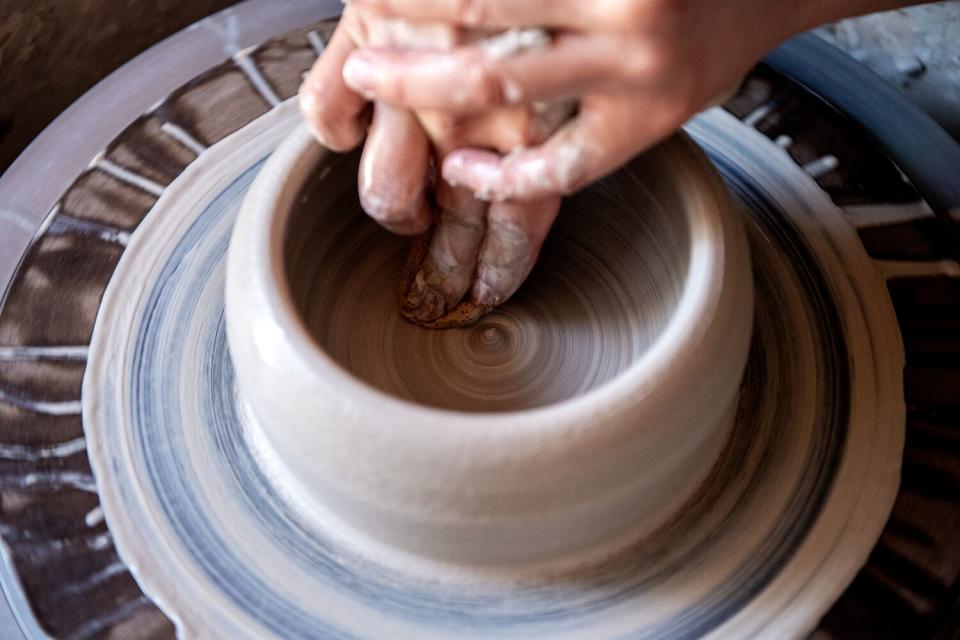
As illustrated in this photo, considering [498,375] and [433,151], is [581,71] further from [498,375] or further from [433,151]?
[498,375]

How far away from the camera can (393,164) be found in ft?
3.20

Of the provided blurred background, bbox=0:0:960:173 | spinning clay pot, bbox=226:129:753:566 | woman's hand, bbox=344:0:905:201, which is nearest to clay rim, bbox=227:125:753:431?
spinning clay pot, bbox=226:129:753:566

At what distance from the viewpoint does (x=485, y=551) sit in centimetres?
95

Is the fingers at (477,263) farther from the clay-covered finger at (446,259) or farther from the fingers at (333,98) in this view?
the fingers at (333,98)

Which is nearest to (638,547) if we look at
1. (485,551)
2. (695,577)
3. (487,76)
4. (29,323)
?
(695,577)

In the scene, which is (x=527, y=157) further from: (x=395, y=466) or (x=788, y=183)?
(x=788, y=183)

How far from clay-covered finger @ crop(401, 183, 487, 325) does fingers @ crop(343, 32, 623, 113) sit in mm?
194

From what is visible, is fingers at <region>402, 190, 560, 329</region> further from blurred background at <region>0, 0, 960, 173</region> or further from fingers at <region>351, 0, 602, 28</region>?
blurred background at <region>0, 0, 960, 173</region>

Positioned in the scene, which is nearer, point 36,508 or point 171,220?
point 36,508

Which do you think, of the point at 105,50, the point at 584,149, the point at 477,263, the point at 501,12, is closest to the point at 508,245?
the point at 477,263

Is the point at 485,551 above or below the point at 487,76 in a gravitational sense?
below

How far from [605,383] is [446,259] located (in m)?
0.30

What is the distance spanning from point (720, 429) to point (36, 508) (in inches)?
32.0

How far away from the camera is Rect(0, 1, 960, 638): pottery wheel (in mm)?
999
